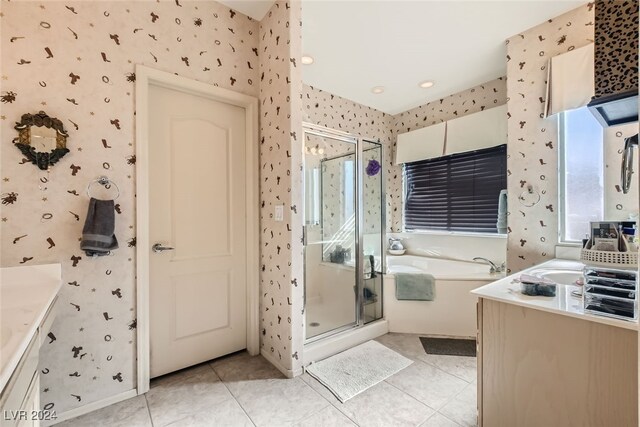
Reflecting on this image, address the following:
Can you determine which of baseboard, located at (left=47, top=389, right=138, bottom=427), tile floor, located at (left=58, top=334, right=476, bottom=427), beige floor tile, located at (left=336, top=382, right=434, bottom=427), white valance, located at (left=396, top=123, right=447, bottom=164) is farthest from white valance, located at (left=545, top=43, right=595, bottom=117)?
baseboard, located at (left=47, top=389, right=138, bottom=427)

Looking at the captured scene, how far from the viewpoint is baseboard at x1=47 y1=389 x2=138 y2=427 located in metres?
1.44

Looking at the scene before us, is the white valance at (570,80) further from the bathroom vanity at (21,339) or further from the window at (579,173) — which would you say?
the bathroom vanity at (21,339)

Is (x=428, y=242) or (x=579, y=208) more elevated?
(x=579, y=208)

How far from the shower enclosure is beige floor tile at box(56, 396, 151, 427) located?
1324mm

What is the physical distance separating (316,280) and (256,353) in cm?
87

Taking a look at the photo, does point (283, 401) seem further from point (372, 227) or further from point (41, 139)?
point (41, 139)

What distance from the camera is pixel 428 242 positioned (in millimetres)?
3531

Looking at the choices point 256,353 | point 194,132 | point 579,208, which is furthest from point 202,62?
point 579,208

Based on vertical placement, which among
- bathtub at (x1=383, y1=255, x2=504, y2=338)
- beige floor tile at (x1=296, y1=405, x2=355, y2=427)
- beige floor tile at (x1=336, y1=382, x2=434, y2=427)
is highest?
bathtub at (x1=383, y1=255, x2=504, y2=338)

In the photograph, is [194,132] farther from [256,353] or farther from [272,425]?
[272,425]

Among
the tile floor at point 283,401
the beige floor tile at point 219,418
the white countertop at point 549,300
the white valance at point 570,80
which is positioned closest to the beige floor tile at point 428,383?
the tile floor at point 283,401

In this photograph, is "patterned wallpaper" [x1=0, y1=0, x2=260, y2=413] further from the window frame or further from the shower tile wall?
the window frame

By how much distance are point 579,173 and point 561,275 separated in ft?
3.22

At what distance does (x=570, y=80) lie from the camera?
1.97 m
